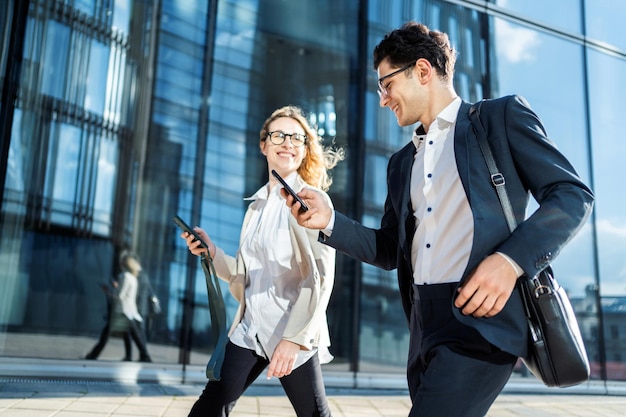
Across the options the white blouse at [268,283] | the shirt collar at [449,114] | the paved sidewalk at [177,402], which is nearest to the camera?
the shirt collar at [449,114]

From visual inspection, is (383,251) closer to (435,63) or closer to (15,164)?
(435,63)

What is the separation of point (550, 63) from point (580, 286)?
3.11m

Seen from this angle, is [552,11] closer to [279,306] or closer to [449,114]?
[279,306]

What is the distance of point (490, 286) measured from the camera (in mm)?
1484

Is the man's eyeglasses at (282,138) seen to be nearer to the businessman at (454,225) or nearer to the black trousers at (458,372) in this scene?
Result: the businessman at (454,225)

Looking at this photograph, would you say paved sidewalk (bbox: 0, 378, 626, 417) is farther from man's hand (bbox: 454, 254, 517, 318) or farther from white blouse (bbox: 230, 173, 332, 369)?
man's hand (bbox: 454, 254, 517, 318)

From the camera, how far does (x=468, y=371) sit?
62.2 inches

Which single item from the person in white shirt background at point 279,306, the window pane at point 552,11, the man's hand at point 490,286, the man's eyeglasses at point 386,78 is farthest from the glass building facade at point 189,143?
the man's hand at point 490,286

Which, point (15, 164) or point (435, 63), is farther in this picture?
point (15, 164)

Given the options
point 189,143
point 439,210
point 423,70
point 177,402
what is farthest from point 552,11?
point 439,210

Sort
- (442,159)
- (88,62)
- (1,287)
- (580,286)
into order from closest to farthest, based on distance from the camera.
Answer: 1. (442,159)
2. (1,287)
3. (88,62)
4. (580,286)

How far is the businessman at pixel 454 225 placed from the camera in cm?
152

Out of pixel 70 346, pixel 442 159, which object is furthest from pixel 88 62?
pixel 442 159

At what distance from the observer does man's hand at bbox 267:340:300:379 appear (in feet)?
7.98
